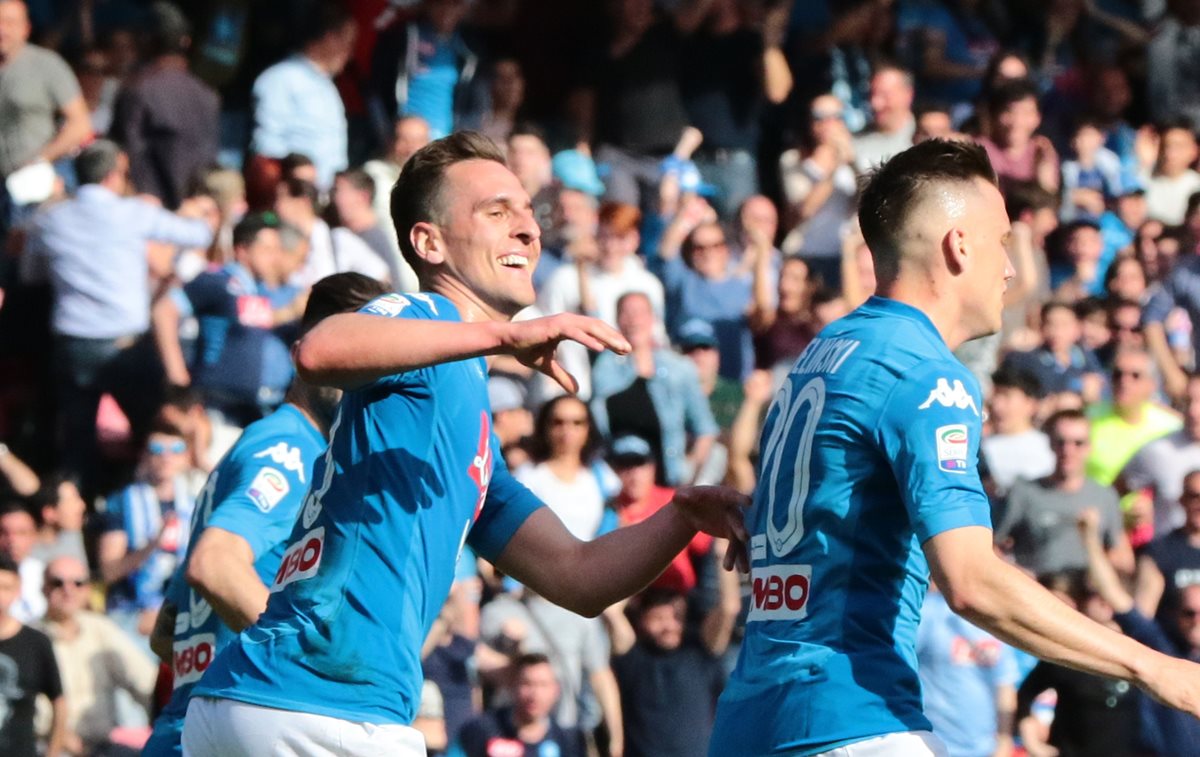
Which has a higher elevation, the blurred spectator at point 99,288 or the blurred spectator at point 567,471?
the blurred spectator at point 99,288

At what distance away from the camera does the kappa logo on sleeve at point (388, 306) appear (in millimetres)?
4672

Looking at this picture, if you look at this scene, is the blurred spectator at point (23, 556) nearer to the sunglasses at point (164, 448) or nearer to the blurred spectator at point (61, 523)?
the blurred spectator at point (61, 523)

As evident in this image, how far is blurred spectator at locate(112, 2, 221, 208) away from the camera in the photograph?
44.0 ft

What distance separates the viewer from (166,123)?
13.4 meters

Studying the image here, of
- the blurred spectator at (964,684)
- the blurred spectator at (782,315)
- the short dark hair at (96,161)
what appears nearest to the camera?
the blurred spectator at (964,684)

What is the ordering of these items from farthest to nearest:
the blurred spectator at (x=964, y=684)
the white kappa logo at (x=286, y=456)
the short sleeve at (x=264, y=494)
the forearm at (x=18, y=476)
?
the forearm at (x=18, y=476) < the blurred spectator at (x=964, y=684) < the white kappa logo at (x=286, y=456) < the short sleeve at (x=264, y=494)

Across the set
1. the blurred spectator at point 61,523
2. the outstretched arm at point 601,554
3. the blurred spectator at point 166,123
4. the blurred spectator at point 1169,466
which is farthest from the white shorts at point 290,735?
the blurred spectator at point 166,123

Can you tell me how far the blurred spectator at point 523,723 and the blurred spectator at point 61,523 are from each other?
93.1 inches

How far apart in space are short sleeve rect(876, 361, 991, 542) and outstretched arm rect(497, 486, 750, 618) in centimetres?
75

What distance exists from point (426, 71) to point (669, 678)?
5816mm

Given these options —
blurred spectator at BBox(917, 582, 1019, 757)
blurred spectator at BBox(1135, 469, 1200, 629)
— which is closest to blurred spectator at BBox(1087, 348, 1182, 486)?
blurred spectator at BBox(1135, 469, 1200, 629)

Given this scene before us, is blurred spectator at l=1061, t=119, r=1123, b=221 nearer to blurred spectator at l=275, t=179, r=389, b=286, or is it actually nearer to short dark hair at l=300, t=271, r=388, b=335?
blurred spectator at l=275, t=179, r=389, b=286

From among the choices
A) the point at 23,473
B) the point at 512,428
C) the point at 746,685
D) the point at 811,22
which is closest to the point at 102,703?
the point at 23,473

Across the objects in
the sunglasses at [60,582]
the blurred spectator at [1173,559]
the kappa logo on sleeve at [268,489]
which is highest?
the kappa logo on sleeve at [268,489]
